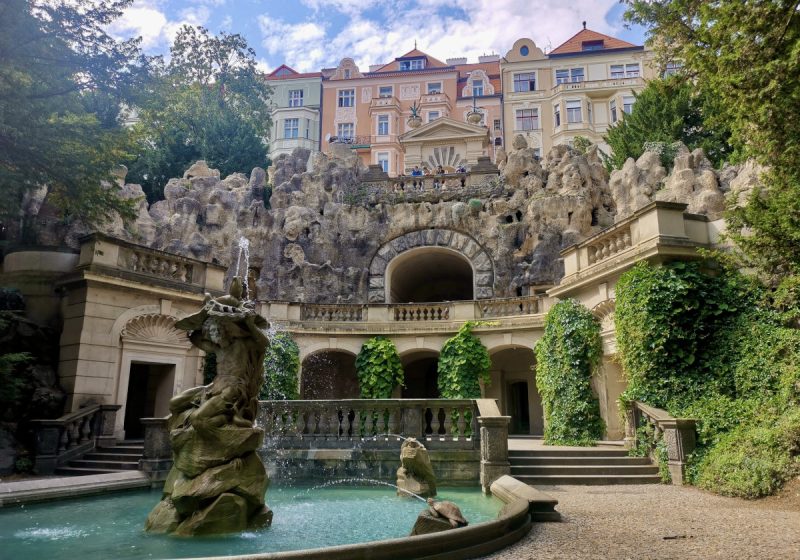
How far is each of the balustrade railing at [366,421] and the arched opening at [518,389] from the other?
9.81m

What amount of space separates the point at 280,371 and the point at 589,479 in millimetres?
11148

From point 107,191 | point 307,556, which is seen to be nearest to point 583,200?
point 107,191

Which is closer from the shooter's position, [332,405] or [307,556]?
[307,556]

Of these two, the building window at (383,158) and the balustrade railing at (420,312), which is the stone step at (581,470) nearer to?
the balustrade railing at (420,312)

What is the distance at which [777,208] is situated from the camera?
9.22 metres

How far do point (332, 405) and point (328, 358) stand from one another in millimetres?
10185

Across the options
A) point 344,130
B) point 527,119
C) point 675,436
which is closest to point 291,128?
point 344,130

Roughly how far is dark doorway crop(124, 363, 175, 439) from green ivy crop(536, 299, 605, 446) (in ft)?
34.2

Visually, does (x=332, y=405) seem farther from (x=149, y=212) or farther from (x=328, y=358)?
(x=149, y=212)

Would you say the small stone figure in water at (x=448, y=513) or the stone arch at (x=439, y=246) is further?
the stone arch at (x=439, y=246)

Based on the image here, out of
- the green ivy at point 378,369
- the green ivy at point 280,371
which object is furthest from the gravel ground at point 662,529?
the green ivy at point 280,371

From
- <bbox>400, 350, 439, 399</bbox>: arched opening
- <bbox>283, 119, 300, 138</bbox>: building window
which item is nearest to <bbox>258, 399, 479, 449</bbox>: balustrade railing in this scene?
<bbox>400, 350, 439, 399</bbox>: arched opening

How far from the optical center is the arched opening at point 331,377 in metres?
22.1

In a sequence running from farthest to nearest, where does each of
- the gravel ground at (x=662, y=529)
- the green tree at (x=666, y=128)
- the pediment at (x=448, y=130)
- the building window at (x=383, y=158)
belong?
1. the building window at (x=383, y=158)
2. the pediment at (x=448, y=130)
3. the green tree at (x=666, y=128)
4. the gravel ground at (x=662, y=529)
